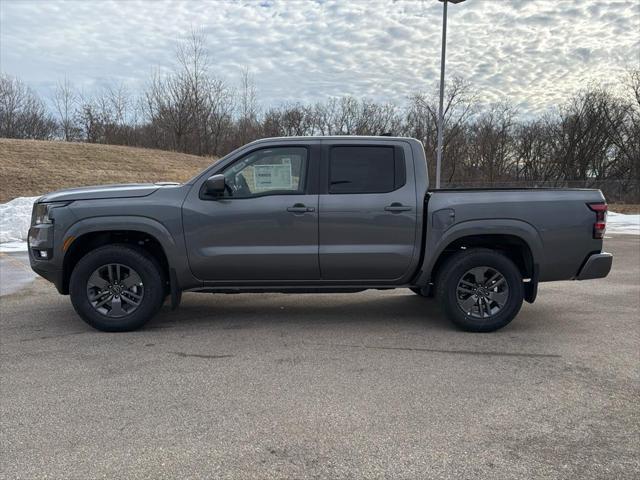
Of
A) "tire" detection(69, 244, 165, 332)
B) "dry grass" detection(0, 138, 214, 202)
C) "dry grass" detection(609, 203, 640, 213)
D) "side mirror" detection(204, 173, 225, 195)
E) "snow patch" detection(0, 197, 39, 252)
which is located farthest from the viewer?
"dry grass" detection(609, 203, 640, 213)

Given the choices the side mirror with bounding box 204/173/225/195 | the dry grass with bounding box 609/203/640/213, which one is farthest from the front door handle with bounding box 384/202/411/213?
the dry grass with bounding box 609/203/640/213

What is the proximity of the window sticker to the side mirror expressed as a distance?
0.37m

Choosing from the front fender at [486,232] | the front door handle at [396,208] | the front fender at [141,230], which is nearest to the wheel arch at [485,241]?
the front fender at [486,232]

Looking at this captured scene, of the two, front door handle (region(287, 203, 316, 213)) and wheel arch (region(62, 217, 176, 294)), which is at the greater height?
front door handle (region(287, 203, 316, 213))

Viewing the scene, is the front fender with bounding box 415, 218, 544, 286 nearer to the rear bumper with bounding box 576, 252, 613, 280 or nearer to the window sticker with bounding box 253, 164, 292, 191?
the rear bumper with bounding box 576, 252, 613, 280

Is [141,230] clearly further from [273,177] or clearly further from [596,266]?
[596,266]

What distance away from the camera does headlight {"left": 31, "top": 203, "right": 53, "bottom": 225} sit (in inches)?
202

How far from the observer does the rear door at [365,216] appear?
514cm

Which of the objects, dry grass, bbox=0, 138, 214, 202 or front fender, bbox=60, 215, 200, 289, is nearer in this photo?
front fender, bbox=60, 215, 200, 289

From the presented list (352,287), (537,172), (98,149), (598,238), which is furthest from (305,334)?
(537,172)

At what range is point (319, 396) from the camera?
369cm

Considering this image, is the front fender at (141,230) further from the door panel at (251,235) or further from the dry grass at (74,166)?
the dry grass at (74,166)

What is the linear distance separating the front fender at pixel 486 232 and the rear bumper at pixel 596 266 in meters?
0.50

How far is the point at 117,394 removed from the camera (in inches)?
147
